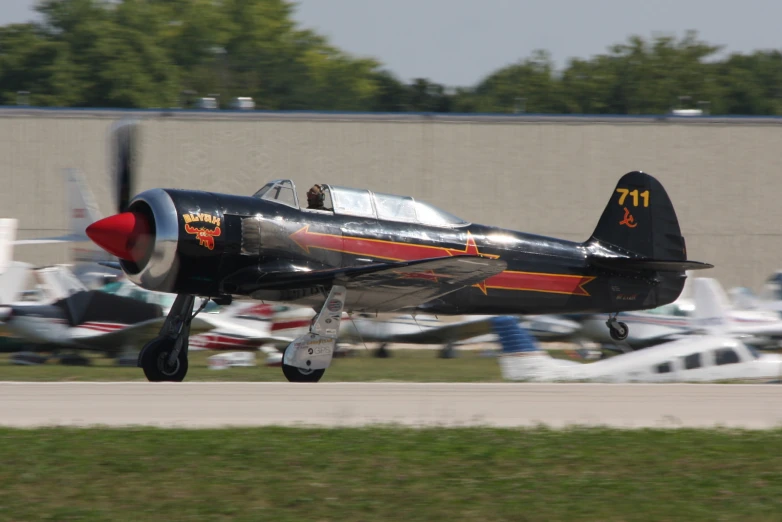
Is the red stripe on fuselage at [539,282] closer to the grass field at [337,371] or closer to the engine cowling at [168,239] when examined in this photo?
the grass field at [337,371]

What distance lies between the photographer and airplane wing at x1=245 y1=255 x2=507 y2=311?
12.1 metres

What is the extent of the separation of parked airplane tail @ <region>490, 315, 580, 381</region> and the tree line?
45.9 m

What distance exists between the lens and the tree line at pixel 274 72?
208 ft

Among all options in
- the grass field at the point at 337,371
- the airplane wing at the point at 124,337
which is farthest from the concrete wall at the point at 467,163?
the airplane wing at the point at 124,337

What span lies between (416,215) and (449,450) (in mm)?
6875

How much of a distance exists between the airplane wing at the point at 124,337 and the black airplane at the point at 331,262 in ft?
17.6

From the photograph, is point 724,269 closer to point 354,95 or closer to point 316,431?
point 316,431

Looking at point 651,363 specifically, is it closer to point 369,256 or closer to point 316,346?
point 369,256

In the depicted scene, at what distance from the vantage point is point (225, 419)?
8719 millimetres

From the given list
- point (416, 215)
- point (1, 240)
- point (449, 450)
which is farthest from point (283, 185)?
point (1, 240)

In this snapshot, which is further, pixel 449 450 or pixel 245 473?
pixel 449 450

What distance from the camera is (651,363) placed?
14.9 metres

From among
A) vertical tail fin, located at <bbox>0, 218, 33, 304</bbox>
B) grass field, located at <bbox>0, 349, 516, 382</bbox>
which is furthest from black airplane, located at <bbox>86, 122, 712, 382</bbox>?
vertical tail fin, located at <bbox>0, 218, 33, 304</bbox>

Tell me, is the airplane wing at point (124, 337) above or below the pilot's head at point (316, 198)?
below
